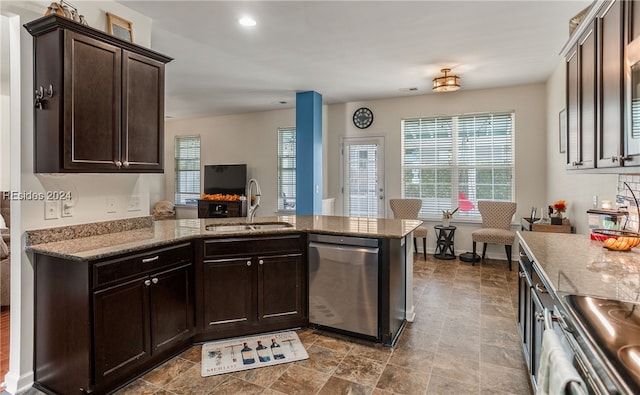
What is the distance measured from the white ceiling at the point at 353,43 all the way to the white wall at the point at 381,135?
0.37m

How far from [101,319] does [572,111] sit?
3.35 m

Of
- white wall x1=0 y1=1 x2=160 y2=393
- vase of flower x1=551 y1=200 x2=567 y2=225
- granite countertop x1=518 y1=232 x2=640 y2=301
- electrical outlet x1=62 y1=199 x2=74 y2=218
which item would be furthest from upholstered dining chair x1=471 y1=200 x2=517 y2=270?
white wall x1=0 y1=1 x2=160 y2=393

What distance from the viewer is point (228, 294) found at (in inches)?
106

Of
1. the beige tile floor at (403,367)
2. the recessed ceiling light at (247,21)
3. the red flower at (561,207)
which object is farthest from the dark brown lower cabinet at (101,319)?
the red flower at (561,207)

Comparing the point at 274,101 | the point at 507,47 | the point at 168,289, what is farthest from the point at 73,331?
the point at 274,101

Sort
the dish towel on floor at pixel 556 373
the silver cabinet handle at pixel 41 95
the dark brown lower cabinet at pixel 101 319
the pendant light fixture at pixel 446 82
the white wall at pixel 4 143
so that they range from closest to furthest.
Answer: the dish towel on floor at pixel 556 373 → the dark brown lower cabinet at pixel 101 319 → the silver cabinet handle at pixel 41 95 → the pendant light fixture at pixel 446 82 → the white wall at pixel 4 143

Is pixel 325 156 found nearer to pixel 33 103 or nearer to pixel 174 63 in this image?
pixel 174 63

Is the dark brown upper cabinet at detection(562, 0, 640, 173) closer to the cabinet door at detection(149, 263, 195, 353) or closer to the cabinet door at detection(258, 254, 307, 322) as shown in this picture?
the cabinet door at detection(258, 254, 307, 322)

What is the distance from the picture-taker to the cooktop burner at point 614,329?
814 mm

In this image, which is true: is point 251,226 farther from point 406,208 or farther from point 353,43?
point 406,208

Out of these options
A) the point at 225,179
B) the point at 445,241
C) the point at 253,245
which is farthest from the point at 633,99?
the point at 225,179

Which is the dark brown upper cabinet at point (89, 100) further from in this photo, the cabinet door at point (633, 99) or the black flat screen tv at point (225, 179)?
the black flat screen tv at point (225, 179)

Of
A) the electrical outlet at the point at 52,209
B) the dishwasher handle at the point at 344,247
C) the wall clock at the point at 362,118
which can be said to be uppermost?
the wall clock at the point at 362,118

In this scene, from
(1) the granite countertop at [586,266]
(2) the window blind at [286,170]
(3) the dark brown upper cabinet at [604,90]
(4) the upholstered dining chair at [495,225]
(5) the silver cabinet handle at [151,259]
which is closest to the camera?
(1) the granite countertop at [586,266]
